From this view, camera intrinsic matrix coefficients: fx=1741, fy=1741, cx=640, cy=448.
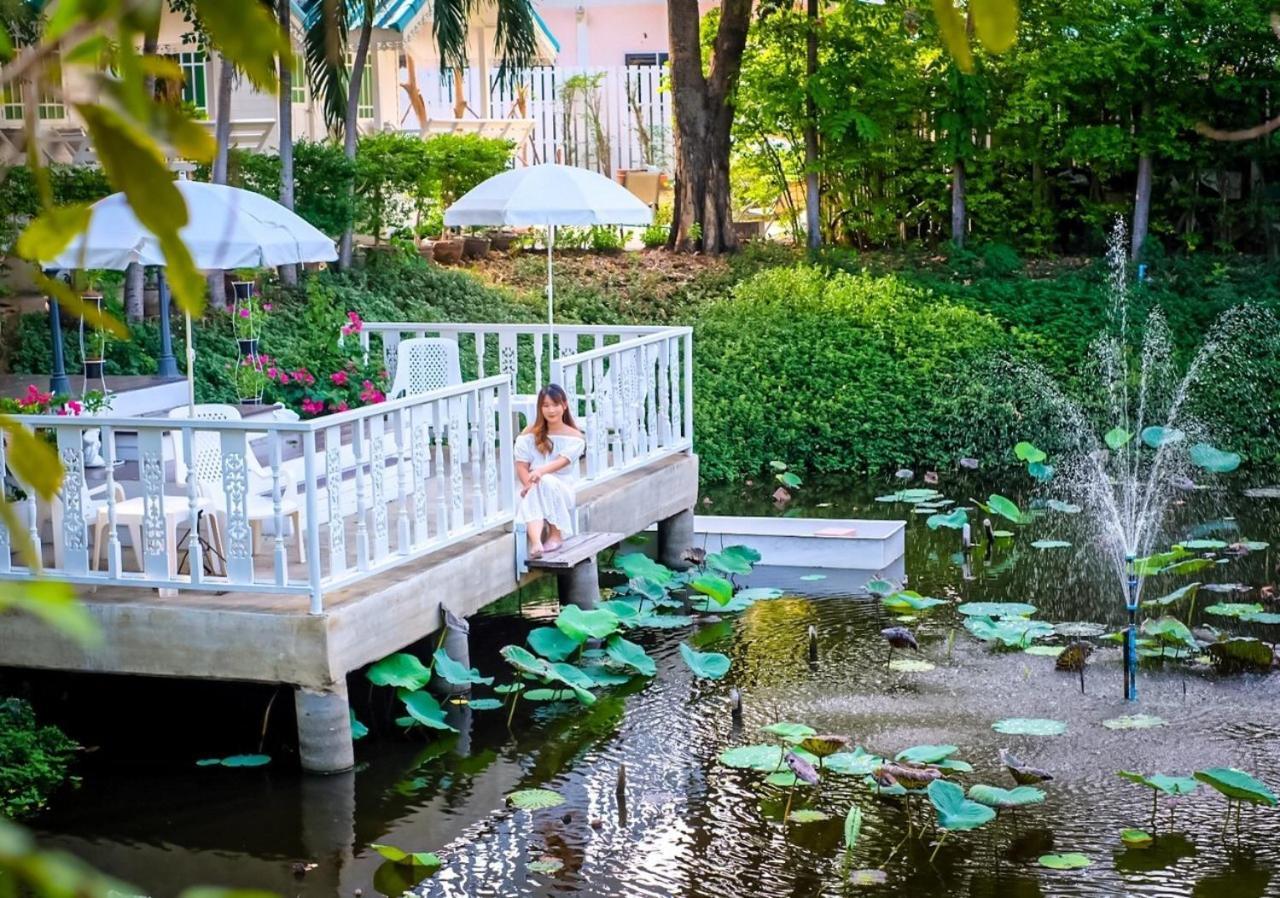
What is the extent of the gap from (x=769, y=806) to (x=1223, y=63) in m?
12.5

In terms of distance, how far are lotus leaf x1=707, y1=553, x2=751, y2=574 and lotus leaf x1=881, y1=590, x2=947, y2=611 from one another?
3.25 ft

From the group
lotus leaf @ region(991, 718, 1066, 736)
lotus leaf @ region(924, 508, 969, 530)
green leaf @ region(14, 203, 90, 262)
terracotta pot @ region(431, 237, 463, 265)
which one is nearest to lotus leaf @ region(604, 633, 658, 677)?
lotus leaf @ region(991, 718, 1066, 736)

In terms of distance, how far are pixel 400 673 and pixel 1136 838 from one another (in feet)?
10.6

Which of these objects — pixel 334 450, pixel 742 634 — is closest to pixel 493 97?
pixel 742 634

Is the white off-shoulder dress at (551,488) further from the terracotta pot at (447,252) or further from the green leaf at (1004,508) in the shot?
the terracotta pot at (447,252)

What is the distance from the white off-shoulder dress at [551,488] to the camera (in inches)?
359

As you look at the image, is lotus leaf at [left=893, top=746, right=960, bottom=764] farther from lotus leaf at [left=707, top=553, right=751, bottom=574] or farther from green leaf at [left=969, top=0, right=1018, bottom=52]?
green leaf at [left=969, top=0, right=1018, bottom=52]

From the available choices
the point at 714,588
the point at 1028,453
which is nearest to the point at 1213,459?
the point at 1028,453

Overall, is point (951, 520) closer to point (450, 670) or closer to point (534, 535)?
point (534, 535)

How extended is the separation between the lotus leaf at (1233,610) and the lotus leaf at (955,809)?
3.82m

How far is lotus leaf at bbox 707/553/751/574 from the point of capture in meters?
10.7

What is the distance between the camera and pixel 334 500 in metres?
7.36

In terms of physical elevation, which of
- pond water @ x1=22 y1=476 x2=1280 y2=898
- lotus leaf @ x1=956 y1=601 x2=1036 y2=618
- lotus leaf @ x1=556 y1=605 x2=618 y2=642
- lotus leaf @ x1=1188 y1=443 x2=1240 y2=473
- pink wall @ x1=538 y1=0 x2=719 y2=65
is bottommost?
pond water @ x1=22 y1=476 x2=1280 y2=898

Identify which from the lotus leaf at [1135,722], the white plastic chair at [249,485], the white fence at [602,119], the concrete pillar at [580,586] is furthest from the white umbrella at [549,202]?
the white fence at [602,119]
